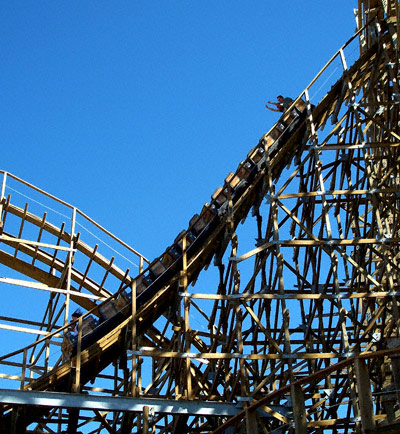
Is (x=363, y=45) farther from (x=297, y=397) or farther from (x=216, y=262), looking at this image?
(x=297, y=397)

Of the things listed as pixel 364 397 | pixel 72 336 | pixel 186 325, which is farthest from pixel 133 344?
pixel 364 397

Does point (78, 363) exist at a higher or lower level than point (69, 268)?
lower

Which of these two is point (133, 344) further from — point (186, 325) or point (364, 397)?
point (364, 397)

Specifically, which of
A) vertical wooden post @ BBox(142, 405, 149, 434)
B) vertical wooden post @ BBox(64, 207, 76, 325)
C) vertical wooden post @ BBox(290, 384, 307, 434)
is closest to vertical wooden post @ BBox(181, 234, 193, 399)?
vertical wooden post @ BBox(142, 405, 149, 434)

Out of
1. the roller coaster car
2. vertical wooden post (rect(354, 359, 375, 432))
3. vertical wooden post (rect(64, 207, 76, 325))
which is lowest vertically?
vertical wooden post (rect(354, 359, 375, 432))

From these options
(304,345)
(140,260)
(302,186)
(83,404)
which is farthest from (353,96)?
(83,404)

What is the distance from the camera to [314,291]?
17.6 meters

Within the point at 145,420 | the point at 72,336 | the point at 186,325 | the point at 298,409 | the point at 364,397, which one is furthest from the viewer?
the point at 72,336

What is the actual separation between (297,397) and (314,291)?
20.4ft

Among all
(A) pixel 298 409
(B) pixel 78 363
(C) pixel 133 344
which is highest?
(C) pixel 133 344

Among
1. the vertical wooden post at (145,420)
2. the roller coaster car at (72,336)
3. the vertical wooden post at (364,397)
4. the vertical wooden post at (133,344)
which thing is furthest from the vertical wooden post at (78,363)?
the vertical wooden post at (364,397)

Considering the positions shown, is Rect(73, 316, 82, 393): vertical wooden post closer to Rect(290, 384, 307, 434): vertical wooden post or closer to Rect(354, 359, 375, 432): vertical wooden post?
Rect(290, 384, 307, 434): vertical wooden post

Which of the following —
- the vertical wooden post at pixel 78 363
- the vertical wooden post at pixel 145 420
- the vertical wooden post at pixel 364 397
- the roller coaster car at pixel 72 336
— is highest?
the roller coaster car at pixel 72 336

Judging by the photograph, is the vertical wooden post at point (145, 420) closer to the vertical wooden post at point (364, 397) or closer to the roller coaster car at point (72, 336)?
the roller coaster car at point (72, 336)
